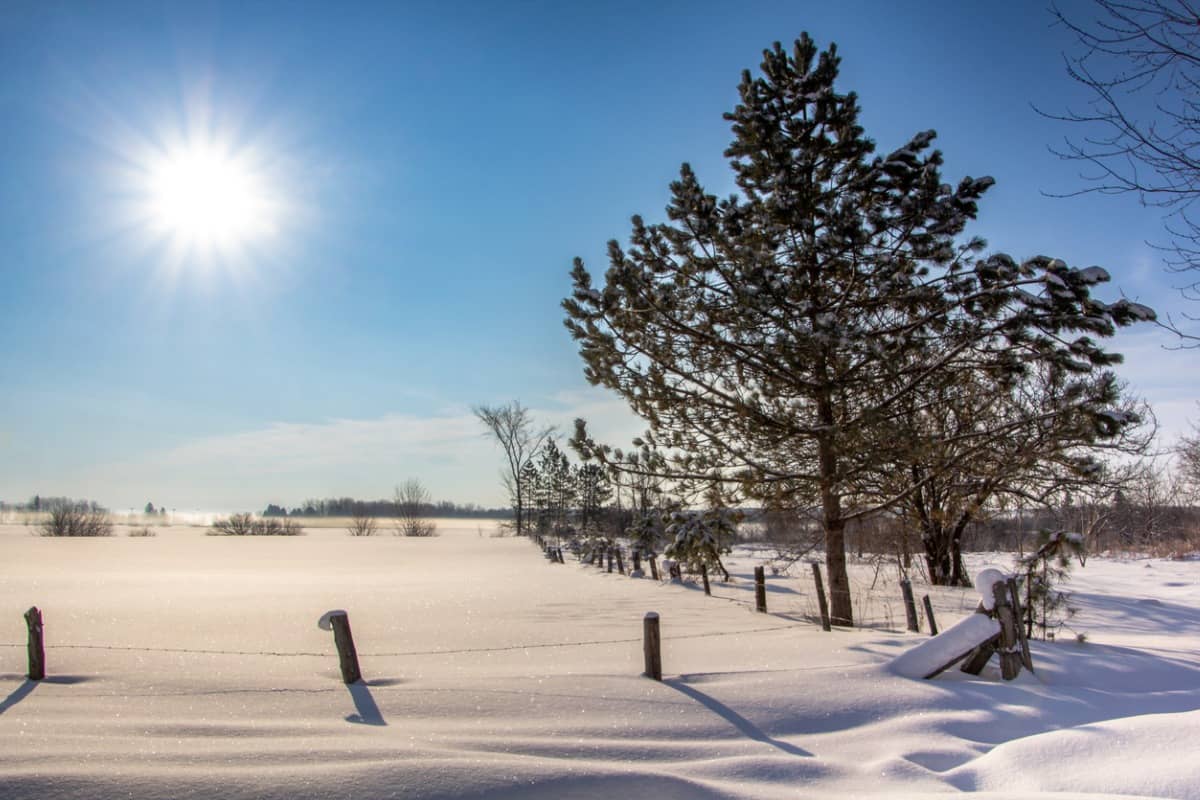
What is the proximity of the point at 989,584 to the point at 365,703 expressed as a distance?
6.35 m

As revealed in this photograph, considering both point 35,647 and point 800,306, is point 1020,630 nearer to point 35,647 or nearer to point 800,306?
point 800,306

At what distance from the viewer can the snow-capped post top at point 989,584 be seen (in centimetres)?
678

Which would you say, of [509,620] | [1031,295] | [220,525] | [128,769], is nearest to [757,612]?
[509,620]

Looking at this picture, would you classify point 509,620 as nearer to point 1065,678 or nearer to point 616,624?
point 616,624

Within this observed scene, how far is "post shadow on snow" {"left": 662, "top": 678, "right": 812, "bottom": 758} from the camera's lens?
16.0 feet

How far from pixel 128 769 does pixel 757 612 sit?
10.3 meters

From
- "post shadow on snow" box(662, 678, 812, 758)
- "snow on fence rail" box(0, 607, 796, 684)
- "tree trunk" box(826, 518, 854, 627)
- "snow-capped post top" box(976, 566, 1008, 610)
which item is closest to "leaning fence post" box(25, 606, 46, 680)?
"snow on fence rail" box(0, 607, 796, 684)

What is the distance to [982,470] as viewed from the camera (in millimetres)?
8820

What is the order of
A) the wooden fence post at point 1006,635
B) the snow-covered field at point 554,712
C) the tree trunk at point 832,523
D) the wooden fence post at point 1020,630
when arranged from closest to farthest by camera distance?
the snow-covered field at point 554,712, the wooden fence post at point 1006,635, the wooden fence post at point 1020,630, the tree trunk at point 832,523

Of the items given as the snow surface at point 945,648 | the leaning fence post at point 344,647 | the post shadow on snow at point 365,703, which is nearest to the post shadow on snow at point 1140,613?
the snow surface at point 945,648

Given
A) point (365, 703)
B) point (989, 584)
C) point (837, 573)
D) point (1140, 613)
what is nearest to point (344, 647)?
point (365, 703)

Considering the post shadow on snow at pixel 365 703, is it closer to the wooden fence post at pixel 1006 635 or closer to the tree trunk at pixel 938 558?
the wooden fence post at pixel 1006 635

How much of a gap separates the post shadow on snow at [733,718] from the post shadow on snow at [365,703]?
2.57 m

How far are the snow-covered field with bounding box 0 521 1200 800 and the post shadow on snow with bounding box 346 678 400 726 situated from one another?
0.03 meters
